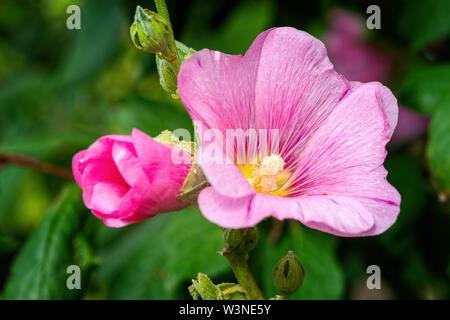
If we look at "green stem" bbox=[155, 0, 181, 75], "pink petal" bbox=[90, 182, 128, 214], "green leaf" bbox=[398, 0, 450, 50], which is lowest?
"pink petal" bbox=[90, 182, 128, 214]

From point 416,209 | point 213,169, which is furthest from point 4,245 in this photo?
point 416,209

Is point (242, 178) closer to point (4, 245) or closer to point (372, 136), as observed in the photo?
point (372, 136)

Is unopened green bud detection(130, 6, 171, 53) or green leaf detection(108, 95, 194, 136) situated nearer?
unopened green bud detection(130, 6, 171, 53)

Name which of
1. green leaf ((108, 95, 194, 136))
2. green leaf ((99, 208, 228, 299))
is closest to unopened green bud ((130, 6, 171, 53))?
green leaf ((99, 208, 228, 299))

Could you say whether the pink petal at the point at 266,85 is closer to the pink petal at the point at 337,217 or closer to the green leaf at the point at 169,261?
the pink petal at the point at 337,217

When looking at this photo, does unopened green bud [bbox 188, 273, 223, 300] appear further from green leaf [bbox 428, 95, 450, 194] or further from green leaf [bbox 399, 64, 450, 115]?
green leaf [bbox 399, 64, 450, 115]

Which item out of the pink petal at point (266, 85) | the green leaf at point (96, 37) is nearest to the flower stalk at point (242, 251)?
the pink petal at point (266, 85)
